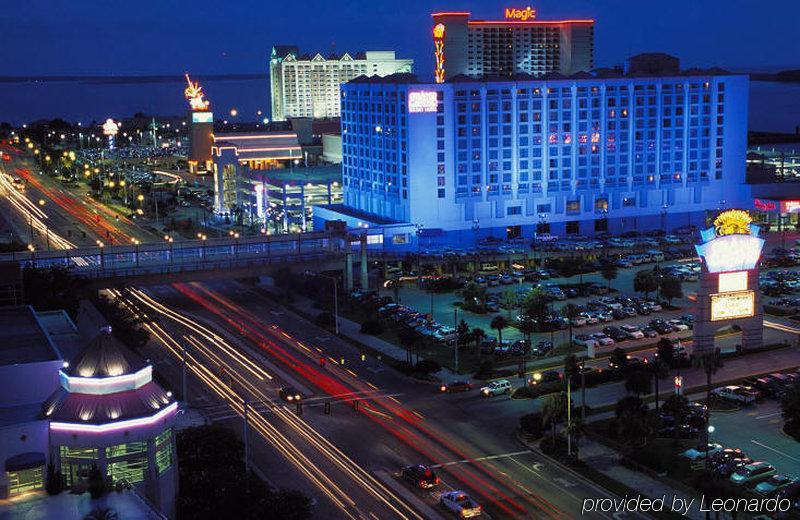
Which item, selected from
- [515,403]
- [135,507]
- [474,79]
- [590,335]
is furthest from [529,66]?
[135,507]

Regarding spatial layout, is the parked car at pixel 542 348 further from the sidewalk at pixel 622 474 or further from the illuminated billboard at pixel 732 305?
the sidewalk at pixel 622 474

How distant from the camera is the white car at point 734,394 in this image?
Result: 5400cm

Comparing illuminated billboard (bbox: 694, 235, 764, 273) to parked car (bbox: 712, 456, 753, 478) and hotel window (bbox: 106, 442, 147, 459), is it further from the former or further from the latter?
hotel window (bbox: 106, 442, 147, 459)

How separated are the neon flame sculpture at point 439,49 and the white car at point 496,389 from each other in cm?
7645

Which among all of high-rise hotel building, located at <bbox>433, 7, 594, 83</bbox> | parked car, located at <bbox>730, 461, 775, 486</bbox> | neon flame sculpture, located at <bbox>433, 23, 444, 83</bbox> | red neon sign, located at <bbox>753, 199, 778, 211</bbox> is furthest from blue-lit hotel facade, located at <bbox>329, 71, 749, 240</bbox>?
high-rise hotel building, located at <bbox>433, 7, 594, 83</bbox>

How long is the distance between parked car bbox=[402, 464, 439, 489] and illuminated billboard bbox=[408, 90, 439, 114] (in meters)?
63.5

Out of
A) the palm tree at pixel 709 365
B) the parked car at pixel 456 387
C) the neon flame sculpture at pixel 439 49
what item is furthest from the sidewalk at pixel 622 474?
the neon flame sculpture at pixel 439 49

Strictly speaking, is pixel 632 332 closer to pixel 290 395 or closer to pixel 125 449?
pixel 290 395

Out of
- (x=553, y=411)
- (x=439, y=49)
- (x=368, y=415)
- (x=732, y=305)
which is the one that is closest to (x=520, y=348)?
(x=732, y=305)

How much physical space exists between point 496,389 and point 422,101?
171ft

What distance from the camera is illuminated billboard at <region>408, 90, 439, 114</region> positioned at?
342 ft

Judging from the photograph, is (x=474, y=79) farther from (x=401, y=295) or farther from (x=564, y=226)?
(x=401, y=295)

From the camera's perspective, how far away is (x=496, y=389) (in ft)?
189

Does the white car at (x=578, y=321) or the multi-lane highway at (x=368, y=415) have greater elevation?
the white car at (x=578, y=321)
